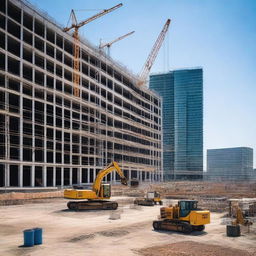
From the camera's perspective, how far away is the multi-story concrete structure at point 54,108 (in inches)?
2534

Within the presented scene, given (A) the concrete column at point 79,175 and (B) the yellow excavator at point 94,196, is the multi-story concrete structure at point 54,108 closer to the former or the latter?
(A) the concrete column at point 79,175

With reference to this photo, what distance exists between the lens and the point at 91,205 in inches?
1480

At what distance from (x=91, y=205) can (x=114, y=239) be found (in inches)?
655

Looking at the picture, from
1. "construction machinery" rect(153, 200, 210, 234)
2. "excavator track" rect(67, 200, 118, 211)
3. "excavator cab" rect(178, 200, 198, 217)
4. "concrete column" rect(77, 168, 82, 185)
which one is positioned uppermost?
"excavator cab" rect(178, 200, 198, 217)

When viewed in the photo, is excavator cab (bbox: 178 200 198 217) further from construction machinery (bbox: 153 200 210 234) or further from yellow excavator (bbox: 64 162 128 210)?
yellow excavator (bbox: 64 162 128 210)

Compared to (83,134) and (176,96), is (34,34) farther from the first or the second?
(176,96)

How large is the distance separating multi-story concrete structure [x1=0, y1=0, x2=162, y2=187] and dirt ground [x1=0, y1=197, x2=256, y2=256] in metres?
35.7

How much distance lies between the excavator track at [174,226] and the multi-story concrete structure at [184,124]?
163 meters

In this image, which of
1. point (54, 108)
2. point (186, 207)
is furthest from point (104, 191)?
point (54, 108)

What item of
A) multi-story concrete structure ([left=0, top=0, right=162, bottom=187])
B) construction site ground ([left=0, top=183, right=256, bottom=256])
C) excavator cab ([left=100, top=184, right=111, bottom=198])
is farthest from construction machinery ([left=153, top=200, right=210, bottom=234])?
multi-story concrete structure ([left=0, top=0, right=162, bottom=187])

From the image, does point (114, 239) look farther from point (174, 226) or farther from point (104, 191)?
point (104, 191)

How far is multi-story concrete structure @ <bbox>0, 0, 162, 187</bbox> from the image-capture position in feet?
211

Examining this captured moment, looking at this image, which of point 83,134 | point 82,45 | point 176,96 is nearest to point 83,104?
point 83,134

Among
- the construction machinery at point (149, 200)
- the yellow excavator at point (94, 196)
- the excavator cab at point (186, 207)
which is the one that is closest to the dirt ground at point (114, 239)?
the excavator cab at point (186, 207)
